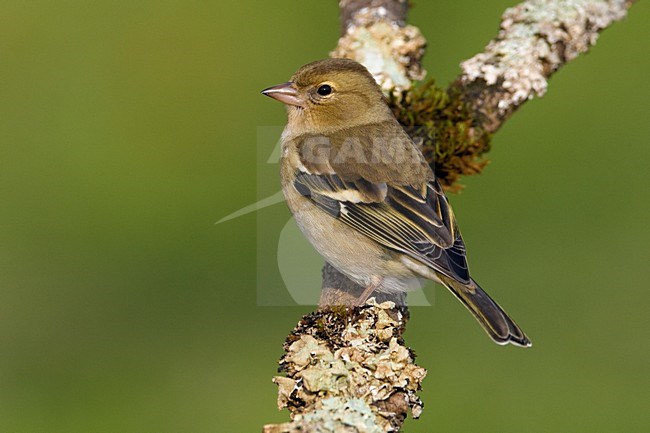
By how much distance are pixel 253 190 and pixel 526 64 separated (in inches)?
95.8

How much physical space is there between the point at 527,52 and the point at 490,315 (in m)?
1.67

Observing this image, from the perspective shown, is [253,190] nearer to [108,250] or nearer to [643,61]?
[108,250]

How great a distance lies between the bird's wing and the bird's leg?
191 mm

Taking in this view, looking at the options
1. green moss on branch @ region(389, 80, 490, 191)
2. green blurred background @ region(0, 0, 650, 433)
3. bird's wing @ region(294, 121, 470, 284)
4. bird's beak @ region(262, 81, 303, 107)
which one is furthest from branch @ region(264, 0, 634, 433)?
green blurred background @ region(0, 0, 650, 433)

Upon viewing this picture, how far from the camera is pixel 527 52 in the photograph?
16.5 ft

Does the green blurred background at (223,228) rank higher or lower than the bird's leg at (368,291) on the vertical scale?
higher

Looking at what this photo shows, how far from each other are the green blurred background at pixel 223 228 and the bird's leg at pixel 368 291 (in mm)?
1251

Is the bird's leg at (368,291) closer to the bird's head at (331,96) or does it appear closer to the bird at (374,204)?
the bird at (374,204)

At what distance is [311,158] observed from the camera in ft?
15.7

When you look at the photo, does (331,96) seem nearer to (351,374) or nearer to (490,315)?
(490,315)

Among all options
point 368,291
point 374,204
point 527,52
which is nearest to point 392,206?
point 374,204

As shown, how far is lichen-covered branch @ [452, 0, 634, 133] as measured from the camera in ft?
16.3

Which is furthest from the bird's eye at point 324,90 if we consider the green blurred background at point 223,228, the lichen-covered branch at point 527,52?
the green blurred background at point 223,228

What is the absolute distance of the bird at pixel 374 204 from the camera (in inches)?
170
